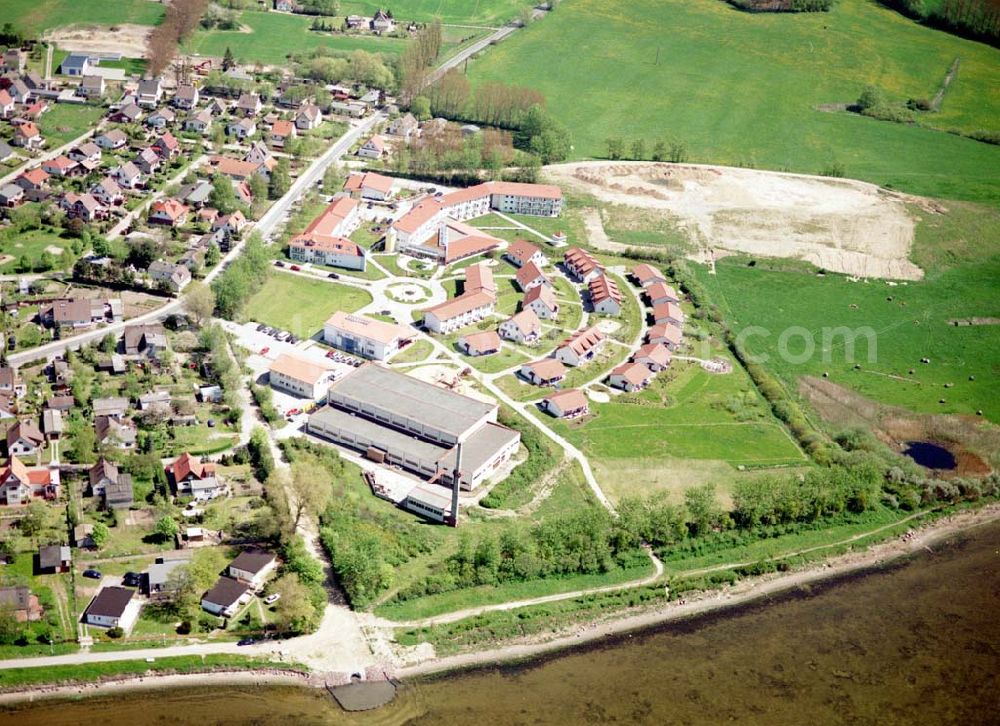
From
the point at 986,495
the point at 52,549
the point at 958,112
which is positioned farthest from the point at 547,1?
the point at 52,549

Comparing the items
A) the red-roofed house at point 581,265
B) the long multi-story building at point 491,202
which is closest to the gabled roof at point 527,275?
the red-roofed house at point 581,265

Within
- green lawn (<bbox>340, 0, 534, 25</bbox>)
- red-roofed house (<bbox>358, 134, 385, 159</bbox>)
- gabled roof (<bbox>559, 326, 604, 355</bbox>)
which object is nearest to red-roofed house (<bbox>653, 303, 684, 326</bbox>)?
gabled roof (<bbox>559, 326, 604, 355</bbox>)

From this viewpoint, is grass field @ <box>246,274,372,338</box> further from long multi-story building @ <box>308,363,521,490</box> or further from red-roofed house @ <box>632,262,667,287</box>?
red-roofed house @ <box>632,262,667,287</box>

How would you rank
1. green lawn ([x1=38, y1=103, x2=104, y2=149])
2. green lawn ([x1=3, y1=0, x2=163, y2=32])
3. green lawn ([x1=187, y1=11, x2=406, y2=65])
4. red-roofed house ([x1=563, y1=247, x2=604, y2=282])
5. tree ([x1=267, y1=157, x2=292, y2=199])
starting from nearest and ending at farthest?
red-roofed house ([x1=563, y1=247, x2=604, y2=282]), tree ([x1=267, y1=157, x2=292, y2=199]), green lawn ([x1=38, y1=103, x2=104, y2=149]), green lawn ([x1=3, y1=0, x2=163, y2=32]), green lawn ([x1=187, y1=11, x2=406, y2=65])

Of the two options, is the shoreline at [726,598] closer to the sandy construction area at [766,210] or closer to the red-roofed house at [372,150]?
the sandy construction area at [766,210]

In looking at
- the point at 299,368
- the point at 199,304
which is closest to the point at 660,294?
the point at 299,368

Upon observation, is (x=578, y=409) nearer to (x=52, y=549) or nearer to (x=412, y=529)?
(x=412, y=529)
